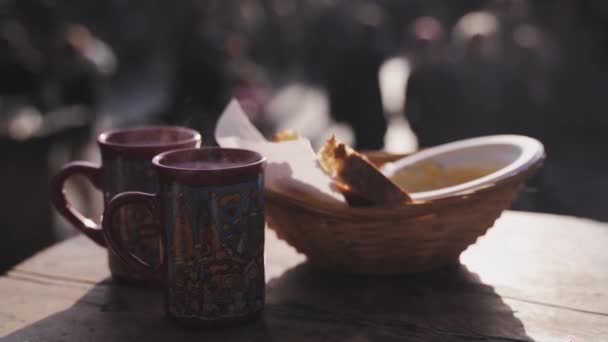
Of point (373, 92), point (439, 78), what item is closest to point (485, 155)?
point (439, 78)

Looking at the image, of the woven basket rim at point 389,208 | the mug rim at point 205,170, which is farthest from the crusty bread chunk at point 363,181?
the mug rim at point 205,170

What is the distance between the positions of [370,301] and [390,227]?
110 mm

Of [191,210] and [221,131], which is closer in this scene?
[191,210]

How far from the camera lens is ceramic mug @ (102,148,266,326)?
0.94m

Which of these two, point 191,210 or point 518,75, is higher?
point 191,210

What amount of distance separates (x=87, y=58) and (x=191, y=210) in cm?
344

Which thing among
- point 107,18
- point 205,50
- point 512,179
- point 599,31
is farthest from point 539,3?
point 107,18

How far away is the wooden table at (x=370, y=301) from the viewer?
971 mm

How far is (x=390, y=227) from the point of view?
108 cm

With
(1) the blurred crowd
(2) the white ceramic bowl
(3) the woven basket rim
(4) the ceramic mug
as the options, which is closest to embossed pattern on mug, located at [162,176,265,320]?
(4) the ceramic mug

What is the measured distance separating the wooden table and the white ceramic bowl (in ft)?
0.50

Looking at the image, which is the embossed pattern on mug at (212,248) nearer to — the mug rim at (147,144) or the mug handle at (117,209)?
the mug handle at (117,209)

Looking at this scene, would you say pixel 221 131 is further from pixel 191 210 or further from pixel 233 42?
pixel 233 42

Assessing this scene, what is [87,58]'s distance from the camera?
414 centimetres
